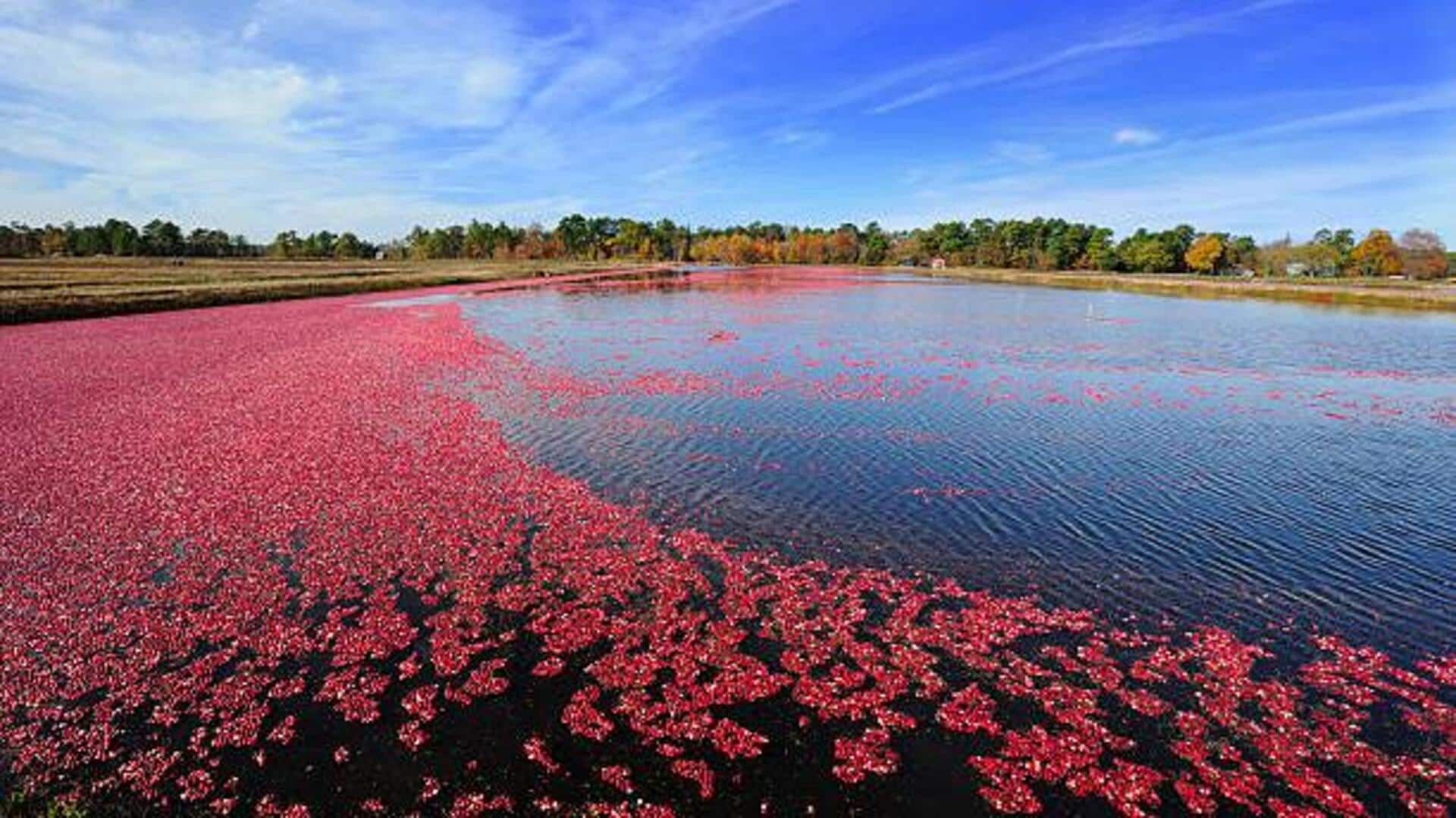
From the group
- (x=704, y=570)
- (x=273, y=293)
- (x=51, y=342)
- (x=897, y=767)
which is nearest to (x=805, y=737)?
(x=897, y=767)

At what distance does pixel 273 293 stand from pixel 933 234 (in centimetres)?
17112

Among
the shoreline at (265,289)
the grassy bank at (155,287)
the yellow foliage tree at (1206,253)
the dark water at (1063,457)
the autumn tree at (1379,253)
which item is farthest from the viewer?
the yellow foliage tree at (1206,253)

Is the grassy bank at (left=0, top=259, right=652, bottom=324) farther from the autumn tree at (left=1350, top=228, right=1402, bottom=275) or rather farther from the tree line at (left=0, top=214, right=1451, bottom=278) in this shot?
the autumn tree at (left=1350, top=228, right=1402, bottom=275)

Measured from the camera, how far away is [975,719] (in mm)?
8227

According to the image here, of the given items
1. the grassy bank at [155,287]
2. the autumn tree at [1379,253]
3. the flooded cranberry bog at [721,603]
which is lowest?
the flooded cranberry bog at [721,603]

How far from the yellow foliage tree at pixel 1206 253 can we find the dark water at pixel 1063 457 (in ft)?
403

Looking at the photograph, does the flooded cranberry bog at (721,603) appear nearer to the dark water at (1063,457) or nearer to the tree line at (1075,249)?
the dark water at (1063,457)

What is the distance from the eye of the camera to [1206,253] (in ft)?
476

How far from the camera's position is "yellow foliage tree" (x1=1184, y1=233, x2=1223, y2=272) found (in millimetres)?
144625

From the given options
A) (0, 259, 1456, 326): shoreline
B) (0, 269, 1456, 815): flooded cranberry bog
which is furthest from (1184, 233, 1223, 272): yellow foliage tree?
(0, 269, 1456, 815): flooded cranberry bog

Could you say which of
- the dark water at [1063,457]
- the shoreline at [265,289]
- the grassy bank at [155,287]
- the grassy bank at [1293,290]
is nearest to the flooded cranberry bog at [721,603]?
the dark water at [1063,457]

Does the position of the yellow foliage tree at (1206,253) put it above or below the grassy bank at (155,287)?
above

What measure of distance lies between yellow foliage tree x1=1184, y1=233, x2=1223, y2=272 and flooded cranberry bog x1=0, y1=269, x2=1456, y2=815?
144399mm

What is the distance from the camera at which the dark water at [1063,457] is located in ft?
39.0
